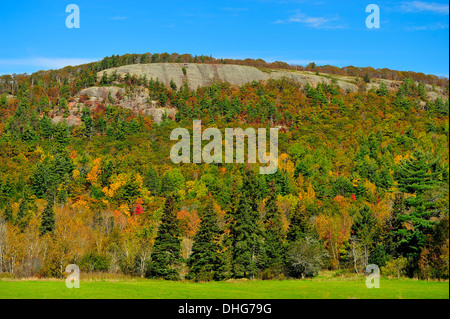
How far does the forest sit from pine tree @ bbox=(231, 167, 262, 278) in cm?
17

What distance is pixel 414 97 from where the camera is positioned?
18375 cm

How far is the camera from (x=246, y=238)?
50406mm

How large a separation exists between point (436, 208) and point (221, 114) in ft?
417

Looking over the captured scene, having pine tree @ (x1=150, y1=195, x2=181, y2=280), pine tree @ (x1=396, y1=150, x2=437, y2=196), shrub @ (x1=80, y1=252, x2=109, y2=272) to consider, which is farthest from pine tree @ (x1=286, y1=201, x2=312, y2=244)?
shrub @ (x1=80, y1=252, x2=109, y2=272)

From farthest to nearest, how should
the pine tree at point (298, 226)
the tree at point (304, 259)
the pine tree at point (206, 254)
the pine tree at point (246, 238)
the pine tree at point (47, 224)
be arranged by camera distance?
the pine tree at point (47, 224), the pine tree at point (298, 226), the pine tree at point (246, 238), the tree at point (304, 259), the pine tree at point (206, 254)

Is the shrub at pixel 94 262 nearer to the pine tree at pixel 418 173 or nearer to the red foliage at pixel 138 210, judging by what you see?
the red foliage at pixel 138 210

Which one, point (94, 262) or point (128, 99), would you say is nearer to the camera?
point (94, 262)

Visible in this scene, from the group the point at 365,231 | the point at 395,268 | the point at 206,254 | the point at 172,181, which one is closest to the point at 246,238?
the point at 206,254

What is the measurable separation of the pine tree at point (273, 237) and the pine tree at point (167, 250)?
10.1 metres

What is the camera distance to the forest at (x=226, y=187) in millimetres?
48812

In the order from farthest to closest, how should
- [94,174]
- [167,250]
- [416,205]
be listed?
[94,174] < [167,250] < [416,205]

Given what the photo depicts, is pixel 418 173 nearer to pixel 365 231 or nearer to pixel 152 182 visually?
pixel 365 231

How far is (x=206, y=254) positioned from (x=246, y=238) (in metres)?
4.99

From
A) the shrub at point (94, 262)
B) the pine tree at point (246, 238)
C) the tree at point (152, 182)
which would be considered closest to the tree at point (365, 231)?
the pine tree at point (246, 238)
